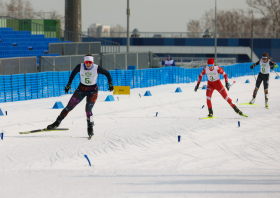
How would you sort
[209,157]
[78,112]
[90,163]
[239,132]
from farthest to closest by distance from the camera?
[78,112], [239,132], [209,157], [90,163]

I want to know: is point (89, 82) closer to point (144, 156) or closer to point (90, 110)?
point (90, 110)

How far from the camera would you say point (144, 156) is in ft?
25.3

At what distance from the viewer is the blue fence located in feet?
57.0

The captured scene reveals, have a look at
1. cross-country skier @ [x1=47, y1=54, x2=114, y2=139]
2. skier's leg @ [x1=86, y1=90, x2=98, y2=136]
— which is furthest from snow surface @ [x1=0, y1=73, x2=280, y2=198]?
cross-country skier @ [x1=47, y1=54, x2=114, y2=139]

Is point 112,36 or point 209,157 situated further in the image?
point 112,36

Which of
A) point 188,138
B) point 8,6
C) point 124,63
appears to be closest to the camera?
point 188,138

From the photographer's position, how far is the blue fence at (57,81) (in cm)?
1736

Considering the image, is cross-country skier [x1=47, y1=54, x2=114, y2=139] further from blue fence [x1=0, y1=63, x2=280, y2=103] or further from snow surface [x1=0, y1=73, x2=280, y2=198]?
blue fence [x1=0, y1=63, x2=280, y2=103]

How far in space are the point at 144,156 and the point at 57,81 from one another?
1265 centimetres

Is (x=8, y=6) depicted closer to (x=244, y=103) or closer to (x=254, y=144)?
(x=244, y=103)

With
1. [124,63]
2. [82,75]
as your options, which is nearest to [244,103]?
[82,75]

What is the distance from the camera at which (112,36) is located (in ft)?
220

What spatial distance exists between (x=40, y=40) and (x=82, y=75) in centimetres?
2138

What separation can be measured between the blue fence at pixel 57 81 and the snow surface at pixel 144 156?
13.5 feet
